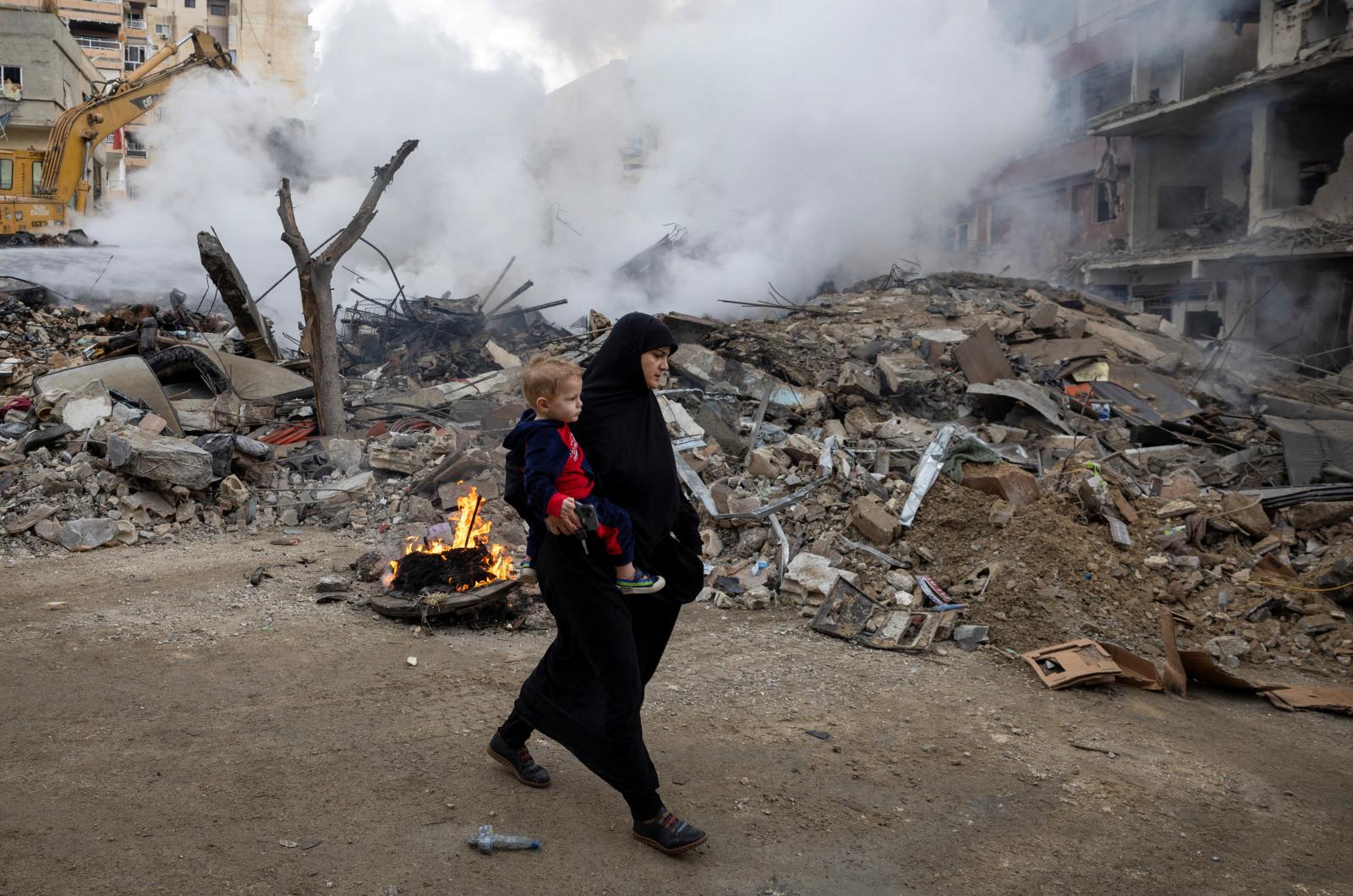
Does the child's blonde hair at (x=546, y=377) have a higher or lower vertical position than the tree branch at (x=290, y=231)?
lower

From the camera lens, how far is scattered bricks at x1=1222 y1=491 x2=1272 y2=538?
255 inches

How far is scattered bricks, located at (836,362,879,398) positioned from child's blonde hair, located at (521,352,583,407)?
288 inches

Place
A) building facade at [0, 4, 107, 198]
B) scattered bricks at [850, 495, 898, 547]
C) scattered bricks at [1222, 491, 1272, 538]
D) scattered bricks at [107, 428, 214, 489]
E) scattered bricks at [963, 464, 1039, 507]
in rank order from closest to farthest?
scattered bricks at [850, 495, 898, 547], scattered bricks at [963, 464, 1039, 507], scattered bricks at [1222, 491, 1272, 538], scattered bricks at [107, 428, 214, 489], building facade at [0, 4, 107, 198]

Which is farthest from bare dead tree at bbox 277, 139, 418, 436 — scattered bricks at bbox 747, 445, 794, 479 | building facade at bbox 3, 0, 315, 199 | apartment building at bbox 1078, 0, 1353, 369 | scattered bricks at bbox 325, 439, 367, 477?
building facade at bbox 3, 0, 315, 199

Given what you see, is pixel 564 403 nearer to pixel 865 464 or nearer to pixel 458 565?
pixel 458 565

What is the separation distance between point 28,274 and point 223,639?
13922 mm

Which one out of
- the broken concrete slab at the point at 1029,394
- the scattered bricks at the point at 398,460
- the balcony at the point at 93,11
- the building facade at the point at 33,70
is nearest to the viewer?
the scattered bricks at the point at 398,460

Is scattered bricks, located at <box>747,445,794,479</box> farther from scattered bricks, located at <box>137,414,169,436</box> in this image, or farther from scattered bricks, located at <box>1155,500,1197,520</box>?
scattered bricks, located at <box>137,414,169,436</box>

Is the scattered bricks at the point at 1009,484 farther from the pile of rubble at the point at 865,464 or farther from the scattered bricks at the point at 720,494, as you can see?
the scattered bricks at the point at 720,494

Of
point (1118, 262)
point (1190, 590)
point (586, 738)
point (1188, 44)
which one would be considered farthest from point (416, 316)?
point (1188, 44)

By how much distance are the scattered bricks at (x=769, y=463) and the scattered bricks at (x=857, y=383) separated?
2.12 m

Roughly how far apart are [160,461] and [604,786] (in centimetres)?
543

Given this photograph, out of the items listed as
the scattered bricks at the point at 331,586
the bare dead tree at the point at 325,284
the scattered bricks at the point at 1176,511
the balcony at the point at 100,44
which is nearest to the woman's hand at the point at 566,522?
the scattered bricks at the point at 331,586

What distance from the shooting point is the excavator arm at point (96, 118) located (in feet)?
59.7
